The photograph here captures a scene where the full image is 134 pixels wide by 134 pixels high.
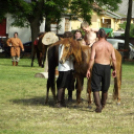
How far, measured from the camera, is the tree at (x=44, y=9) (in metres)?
34.3

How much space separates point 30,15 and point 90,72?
2505 cm

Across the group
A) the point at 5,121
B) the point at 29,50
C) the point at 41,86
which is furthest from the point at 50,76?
the point at 29,50

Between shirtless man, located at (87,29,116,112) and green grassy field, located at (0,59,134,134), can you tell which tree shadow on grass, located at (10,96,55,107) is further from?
shirtless man, located at (87,29,116,112)

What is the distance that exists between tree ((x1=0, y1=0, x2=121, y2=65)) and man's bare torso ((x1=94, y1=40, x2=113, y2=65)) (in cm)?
2310

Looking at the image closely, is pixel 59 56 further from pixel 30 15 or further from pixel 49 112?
pixel 30 15

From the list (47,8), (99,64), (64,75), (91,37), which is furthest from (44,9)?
(99,64)

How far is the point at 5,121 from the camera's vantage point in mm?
9680

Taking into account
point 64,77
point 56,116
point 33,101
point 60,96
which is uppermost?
point 64,77

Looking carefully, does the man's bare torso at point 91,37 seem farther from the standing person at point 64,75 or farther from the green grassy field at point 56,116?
the green grassy field at point 56,116

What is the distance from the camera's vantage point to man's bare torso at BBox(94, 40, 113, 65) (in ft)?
35.4

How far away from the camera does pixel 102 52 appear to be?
35.4ft

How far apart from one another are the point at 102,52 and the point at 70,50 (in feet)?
2.66

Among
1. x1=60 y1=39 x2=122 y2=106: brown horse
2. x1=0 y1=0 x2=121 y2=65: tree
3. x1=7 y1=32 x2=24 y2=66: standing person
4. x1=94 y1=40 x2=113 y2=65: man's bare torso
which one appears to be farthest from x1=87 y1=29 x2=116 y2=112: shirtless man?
x1=0 y1=0 x2=121 y2=65: tree

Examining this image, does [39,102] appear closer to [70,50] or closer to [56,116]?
[70,50]
